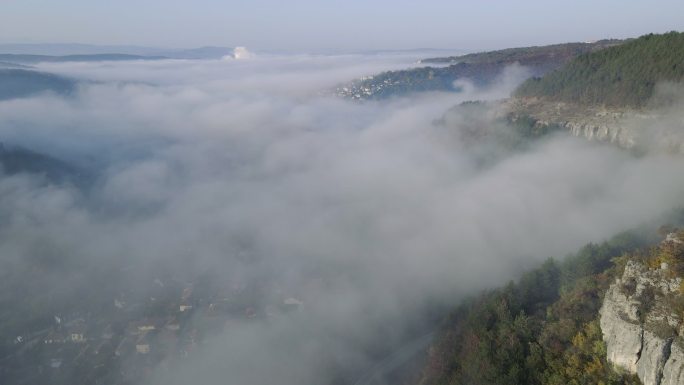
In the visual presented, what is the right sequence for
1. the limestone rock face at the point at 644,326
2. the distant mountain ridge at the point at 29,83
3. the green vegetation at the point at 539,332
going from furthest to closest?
1. the distant mountain ridge at the point at 29,83
2. the green vegetation at the point at 539,332
3. the limestone rock face at the point at 644,326

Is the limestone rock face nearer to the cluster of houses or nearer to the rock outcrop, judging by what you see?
the rock outcrop

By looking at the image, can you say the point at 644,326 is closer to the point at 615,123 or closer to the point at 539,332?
the point at 539,332

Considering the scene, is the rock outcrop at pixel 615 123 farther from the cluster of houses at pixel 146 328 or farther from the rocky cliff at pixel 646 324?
the cluster of houses at pixel 146 328

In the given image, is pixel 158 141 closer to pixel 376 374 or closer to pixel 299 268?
pixel 299 268

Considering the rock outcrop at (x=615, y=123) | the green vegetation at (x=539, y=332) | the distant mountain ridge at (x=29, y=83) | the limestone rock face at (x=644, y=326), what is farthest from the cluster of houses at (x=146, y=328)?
the distant mountain ridge at (x=29, y=83)

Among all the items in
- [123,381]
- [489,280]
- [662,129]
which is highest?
[662,129]

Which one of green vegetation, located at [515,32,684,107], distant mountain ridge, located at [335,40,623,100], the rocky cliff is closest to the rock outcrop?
green vegetation, located at [515,32,684,107]

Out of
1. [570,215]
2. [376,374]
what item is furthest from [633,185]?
[376,374]

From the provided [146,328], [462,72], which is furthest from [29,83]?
[146,328]
